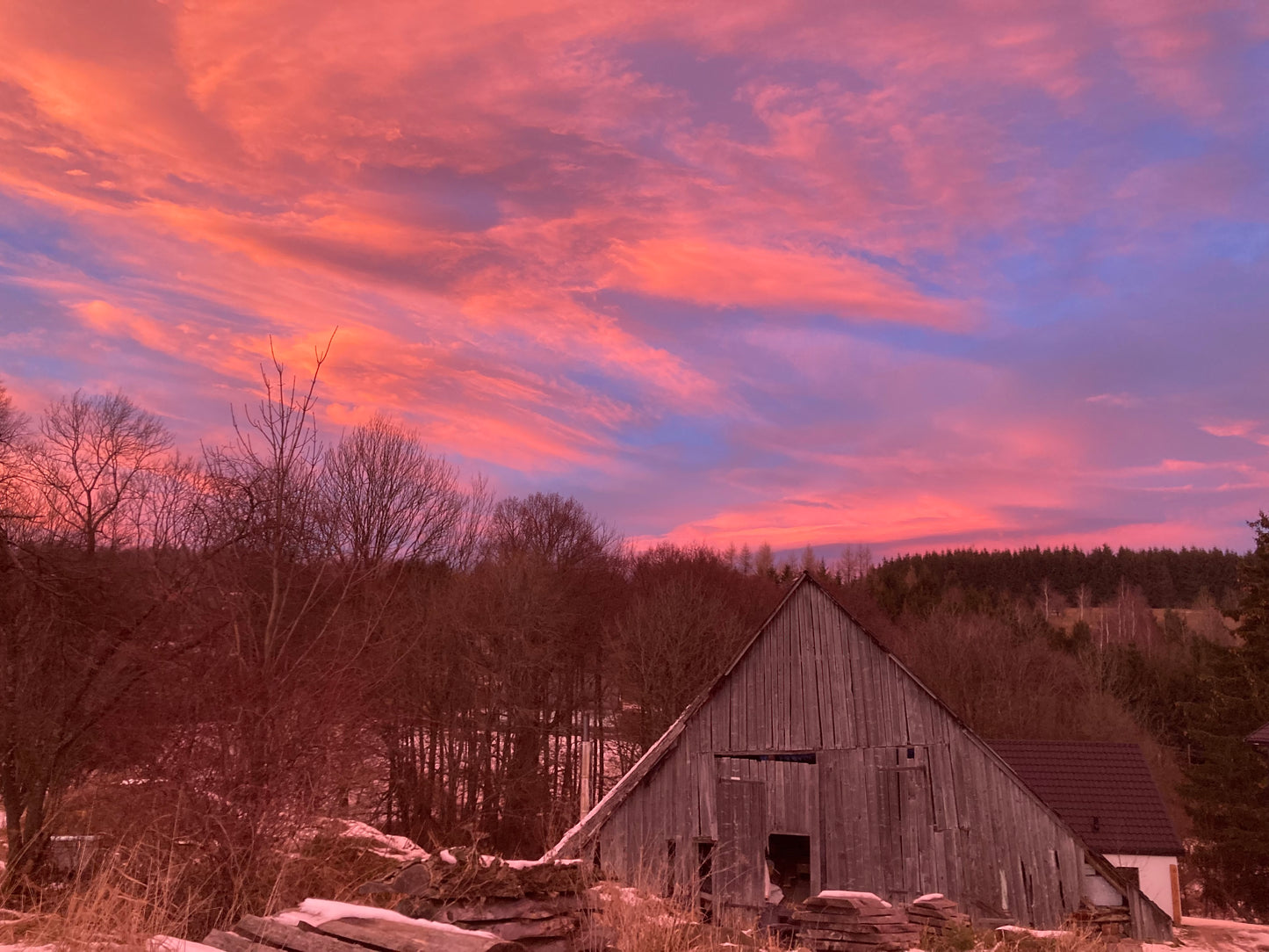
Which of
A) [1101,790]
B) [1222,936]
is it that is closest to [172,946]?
[1101,790]

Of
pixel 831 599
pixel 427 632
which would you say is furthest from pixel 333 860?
pixel 427 632

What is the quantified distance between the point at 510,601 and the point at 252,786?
3056cm

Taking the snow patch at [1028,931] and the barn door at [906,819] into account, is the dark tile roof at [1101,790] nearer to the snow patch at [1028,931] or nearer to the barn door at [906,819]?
the snow patch at [1028,931]

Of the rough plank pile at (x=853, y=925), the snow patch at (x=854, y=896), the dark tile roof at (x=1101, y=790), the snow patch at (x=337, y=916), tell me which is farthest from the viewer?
the dark tile roof at (x=1101, y=790)

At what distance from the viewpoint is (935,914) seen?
64.1 ft

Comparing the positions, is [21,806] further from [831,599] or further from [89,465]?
[89,465]

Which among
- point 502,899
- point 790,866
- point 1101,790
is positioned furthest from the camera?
point 1101,790

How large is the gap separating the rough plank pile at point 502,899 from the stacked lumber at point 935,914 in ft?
45.7

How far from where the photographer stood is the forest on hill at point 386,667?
10.9 metres

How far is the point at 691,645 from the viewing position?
42.3 m

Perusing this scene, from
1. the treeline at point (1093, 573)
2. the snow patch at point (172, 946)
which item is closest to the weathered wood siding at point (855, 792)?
the snow patch at point (172, 946)

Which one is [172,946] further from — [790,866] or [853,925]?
[790,866]

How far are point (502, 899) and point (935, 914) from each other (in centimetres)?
1493

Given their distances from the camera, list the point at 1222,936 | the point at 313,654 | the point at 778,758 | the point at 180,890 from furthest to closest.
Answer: the point at 1222,936 → the point at 778,758 → the point at 313,654 → the point at 180,890
